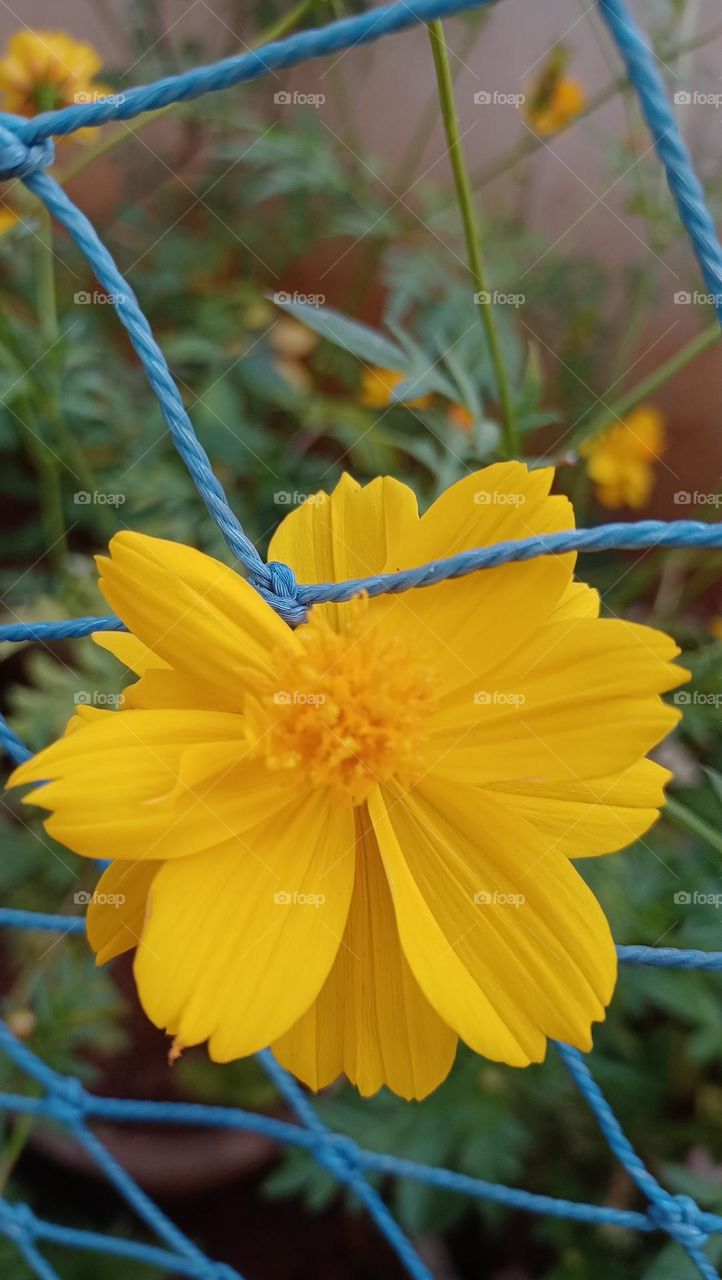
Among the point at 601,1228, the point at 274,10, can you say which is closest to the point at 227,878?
the point at 601,1228

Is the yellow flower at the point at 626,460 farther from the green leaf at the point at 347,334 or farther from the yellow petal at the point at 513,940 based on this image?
the yellow petal at the point at 513,940

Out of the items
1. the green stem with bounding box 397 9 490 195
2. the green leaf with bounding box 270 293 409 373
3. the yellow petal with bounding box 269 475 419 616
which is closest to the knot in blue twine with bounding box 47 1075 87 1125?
the yellow petal with bounding box 269 475 419 616

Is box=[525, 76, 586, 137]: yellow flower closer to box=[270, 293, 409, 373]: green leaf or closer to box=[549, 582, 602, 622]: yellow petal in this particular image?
box=[270, 293, 409, 373]: green leaf

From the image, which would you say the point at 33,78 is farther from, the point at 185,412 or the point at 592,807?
the point at 592,807

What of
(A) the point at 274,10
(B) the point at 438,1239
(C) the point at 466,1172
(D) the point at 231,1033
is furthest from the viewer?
(A) the point at 274,10

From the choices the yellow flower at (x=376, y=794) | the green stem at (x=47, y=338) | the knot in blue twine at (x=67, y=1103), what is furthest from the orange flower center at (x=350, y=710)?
the green stem at (x=47, y=338)

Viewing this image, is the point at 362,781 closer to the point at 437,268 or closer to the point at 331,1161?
the point at 331,1161
